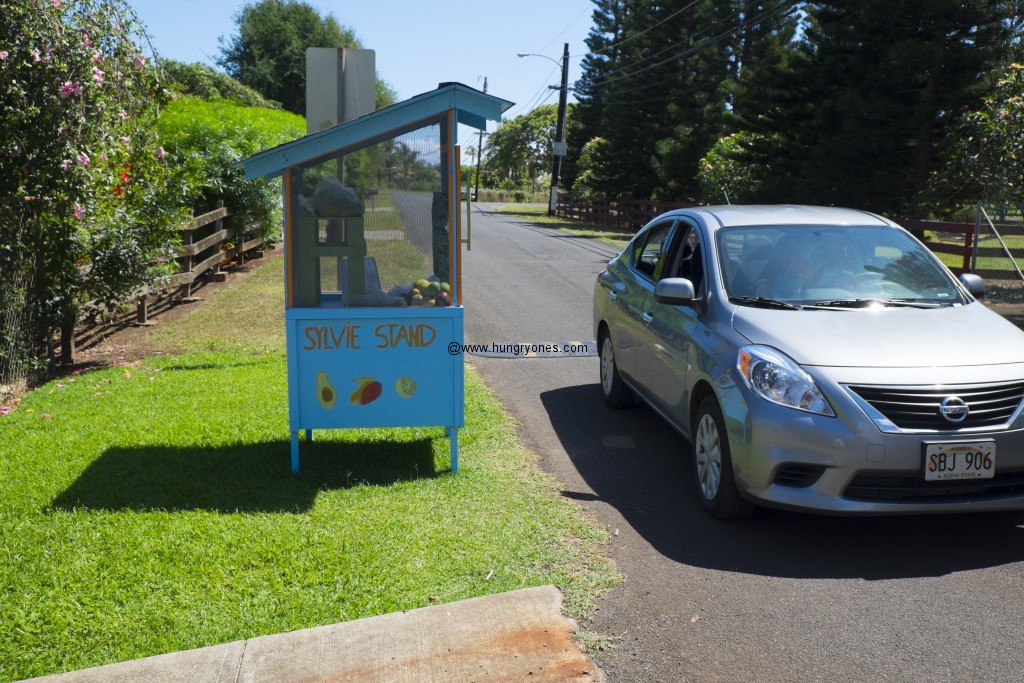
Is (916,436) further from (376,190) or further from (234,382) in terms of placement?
(234,382)

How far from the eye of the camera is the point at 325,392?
6168mm

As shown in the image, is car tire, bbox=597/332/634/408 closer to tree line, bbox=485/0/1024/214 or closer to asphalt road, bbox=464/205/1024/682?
asphalt road, bbox=464/205/1024/682

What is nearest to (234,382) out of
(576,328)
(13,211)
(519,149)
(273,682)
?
(13,211)

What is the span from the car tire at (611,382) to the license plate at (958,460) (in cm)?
314

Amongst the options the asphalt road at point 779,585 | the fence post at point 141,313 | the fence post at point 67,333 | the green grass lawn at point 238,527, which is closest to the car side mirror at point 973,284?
the asphalt road at point 779,585

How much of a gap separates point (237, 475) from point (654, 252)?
11.2ft

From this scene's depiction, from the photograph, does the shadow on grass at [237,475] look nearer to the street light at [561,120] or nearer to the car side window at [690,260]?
the car side window at [690,260]

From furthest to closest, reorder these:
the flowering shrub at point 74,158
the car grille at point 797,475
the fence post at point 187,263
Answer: the fence post at point 187,263 → the flowering shrub at point 74,158 → the car grille at point 797,475

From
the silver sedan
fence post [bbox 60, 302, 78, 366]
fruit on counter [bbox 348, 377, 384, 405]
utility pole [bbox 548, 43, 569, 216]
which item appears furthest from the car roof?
utility pole [bbox 548, 43, 569, 216]

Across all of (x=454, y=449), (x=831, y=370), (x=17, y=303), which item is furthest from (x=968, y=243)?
(x=17, y=303)

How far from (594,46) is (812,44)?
88.4 feet

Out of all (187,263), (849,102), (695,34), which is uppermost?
(695,34)

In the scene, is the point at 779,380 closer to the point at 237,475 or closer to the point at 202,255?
the point at 237,475

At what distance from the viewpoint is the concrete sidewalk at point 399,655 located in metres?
3.80
